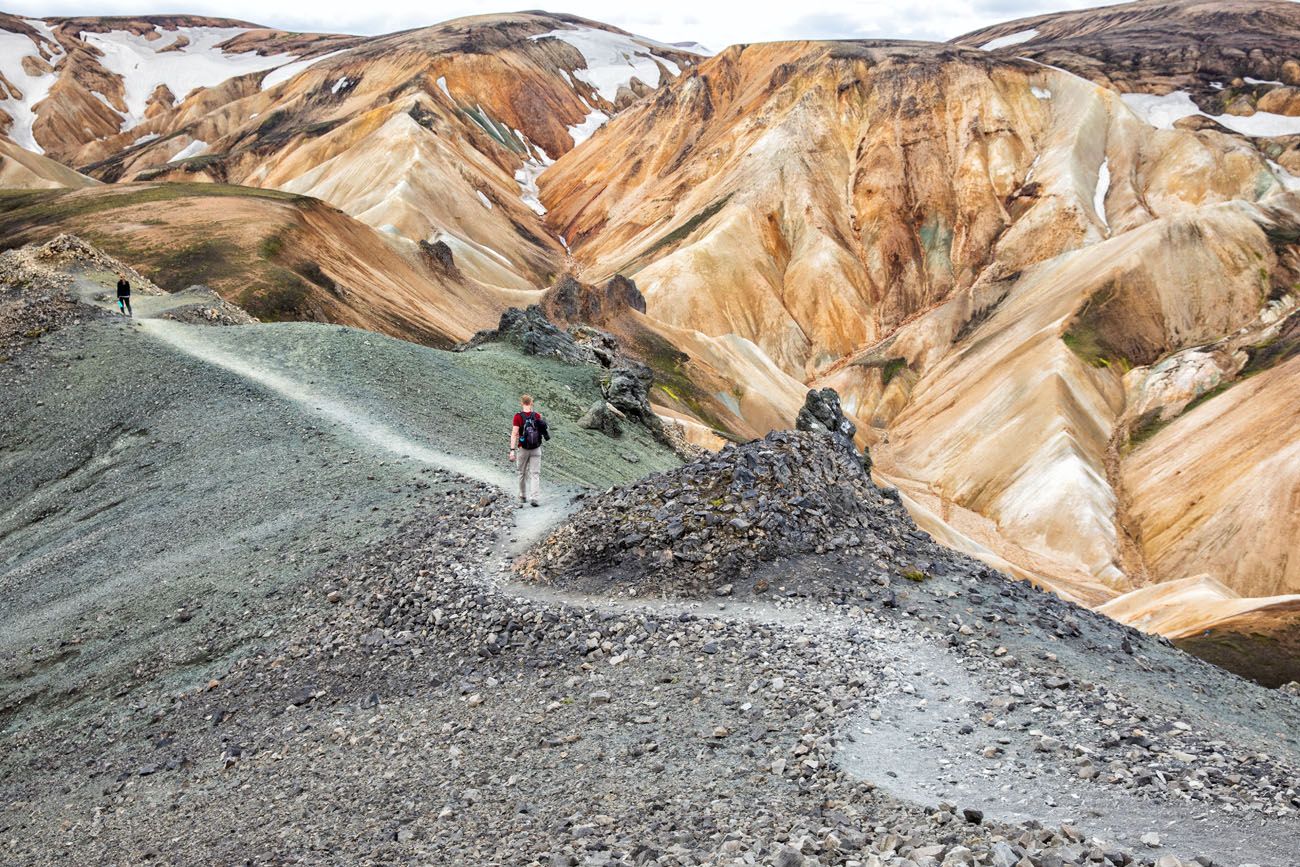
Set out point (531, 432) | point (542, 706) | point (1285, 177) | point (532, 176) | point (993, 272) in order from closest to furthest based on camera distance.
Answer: point (542, 706), point (531, 432), point (993, 272), point (1285, 177), point (532, 176)

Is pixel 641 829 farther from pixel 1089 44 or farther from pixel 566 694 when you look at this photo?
pixel 1089 44

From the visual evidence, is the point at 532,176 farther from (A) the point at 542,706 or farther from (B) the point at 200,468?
(A) the point at 542,706

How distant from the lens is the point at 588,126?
18112 cm

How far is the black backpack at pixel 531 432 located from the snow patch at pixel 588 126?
160866mm

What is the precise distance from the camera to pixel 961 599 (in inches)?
543

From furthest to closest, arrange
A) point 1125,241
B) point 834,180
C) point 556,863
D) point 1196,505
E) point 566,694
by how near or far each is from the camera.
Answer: point 834,180, point 1125,241, point 1196,505, point 566,694, point 556,863

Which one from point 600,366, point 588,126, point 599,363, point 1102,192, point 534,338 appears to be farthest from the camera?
point 588,126

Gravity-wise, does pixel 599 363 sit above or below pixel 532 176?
above

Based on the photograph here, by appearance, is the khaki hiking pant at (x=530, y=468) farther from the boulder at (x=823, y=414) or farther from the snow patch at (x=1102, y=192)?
the snow patch at (x=1102, y=192)

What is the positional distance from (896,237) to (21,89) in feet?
555

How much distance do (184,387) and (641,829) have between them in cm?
2196

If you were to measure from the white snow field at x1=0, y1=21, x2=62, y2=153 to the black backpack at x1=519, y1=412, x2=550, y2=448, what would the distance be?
19297cm

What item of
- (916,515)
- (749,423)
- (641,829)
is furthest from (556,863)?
(749,423)

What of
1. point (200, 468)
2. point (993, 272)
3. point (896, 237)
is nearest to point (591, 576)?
point (200, 468)
